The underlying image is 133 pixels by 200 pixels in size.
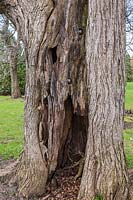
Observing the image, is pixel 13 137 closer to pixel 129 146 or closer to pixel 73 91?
pixel 129 146

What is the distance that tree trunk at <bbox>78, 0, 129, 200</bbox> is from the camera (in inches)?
164

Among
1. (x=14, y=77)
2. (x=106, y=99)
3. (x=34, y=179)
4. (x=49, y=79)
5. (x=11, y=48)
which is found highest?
(x=11, y=48)

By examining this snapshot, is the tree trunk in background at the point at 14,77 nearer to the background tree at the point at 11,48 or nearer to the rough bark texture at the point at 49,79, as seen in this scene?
the background tree at the point at 11,48

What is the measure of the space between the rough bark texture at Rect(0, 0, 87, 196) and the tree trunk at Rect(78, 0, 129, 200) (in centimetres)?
48

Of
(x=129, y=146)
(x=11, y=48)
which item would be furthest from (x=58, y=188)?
(x=11, y=48)

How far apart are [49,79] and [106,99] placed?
99cm

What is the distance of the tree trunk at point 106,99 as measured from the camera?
13.7 ft

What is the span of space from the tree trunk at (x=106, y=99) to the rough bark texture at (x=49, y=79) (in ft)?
1.59

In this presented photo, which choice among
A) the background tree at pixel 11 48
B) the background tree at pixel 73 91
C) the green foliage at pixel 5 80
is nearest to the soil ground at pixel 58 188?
the background tree at pixel 73 91

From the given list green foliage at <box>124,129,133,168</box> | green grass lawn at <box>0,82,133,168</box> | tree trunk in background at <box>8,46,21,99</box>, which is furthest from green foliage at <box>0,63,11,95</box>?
green foliage at <box>124,129,133,168</box>

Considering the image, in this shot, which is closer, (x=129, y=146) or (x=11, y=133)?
(x=129, y=146)

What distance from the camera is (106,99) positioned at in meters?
4.21

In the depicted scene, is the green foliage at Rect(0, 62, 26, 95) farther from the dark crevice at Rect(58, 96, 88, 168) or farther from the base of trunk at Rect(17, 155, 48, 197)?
the base of trunk at Rect(17, 155, 48, 197)

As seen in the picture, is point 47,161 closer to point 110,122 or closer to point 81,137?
point 81,137
